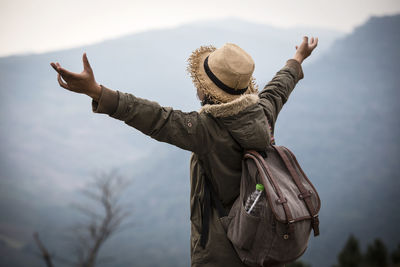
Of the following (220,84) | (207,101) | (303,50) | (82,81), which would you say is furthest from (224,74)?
(303,50)

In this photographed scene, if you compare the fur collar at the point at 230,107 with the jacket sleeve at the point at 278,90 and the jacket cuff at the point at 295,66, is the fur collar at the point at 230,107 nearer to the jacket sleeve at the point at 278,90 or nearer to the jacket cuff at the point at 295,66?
the jacket sleeve at the point at 278,90

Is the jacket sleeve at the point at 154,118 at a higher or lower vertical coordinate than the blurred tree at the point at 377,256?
higher

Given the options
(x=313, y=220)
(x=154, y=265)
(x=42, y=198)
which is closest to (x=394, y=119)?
(x=154, y=265)

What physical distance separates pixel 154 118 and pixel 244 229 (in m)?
0.69

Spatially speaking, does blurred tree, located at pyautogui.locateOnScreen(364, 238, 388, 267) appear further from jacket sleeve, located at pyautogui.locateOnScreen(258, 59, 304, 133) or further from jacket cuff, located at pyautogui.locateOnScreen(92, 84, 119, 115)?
jacket cuff, located at pyautogui.locateOnScreen(92, 84, 119, 115)

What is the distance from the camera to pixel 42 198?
269ft

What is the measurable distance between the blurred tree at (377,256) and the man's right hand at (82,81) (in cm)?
2038

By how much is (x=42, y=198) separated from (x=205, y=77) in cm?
9002

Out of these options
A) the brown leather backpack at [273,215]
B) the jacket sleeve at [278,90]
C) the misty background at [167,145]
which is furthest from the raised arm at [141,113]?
the misty background at [167,145]

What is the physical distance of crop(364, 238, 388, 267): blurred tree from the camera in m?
18.1

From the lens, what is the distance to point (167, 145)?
97.9 meters

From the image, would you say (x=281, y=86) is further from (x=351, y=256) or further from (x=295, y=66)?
(x=351, y=256)

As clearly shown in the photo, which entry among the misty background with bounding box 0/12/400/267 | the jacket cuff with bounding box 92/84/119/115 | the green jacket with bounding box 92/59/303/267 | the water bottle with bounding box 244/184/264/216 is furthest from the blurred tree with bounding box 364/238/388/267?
the misty background with bounding box 0/12/400/267

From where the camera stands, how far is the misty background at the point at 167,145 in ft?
251
